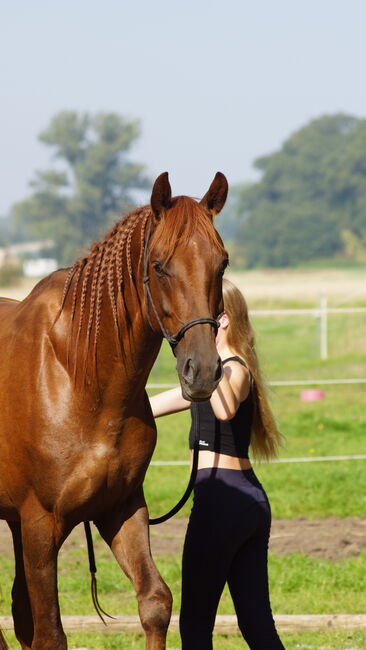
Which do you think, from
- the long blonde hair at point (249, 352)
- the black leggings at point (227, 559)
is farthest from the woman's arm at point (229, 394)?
the black leggings at point (227, 559)

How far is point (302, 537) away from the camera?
21.8ft

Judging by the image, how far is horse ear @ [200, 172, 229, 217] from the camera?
3.22 metres

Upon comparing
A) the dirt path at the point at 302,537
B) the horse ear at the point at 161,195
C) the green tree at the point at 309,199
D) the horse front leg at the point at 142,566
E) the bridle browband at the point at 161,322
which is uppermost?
the green tree at the point at 309,199

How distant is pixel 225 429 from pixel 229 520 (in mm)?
347

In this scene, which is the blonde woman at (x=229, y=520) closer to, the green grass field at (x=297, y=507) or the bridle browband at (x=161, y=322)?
the green grass field at (x=297, y=507)

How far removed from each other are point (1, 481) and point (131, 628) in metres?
1.53

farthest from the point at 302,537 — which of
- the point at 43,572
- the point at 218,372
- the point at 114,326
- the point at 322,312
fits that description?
the point at 322,312

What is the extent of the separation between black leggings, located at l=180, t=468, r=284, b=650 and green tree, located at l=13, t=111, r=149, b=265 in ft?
267

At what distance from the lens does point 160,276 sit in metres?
3.07

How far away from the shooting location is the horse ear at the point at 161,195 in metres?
3.08

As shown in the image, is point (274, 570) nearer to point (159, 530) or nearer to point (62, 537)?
point (159, 530)

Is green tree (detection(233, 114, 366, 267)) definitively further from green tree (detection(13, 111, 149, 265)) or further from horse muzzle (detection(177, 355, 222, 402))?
horse muzzle (detection(177, 355, 222, 402))

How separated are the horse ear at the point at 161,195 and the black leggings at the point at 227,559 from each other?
1120 mm

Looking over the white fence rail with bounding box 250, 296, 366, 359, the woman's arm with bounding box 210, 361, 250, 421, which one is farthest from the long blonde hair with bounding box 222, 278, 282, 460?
the white fence rail with bounding box 250, 296, 366, 359
